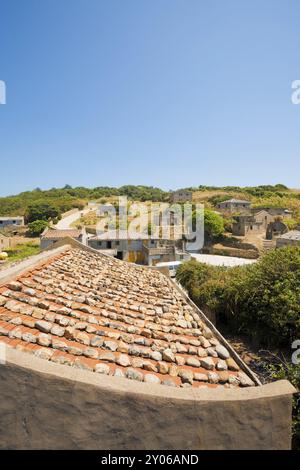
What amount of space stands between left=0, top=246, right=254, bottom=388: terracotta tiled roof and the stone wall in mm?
426

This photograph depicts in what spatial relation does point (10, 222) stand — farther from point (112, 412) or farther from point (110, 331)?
point (112, 412)

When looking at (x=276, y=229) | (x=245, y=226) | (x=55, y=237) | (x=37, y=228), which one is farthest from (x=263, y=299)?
(x=37, y=228)

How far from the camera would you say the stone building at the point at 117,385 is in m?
2.38

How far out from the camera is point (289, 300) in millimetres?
9789

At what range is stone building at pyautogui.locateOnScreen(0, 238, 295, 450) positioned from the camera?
2.38 metres

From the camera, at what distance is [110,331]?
12.7ft

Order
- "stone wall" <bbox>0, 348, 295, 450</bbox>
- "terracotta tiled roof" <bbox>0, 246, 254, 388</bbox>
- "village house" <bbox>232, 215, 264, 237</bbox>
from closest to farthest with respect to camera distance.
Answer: "stone wall" <bbox>0, 348, 295, 450</bbox> → "terracotta tiled roof" <bbox>0, 246, 254, 388</bbox> → "village house" <bbox>232, 215, 264, 237</bbox>

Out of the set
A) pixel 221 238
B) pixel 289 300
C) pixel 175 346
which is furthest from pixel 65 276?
pixel 221 238

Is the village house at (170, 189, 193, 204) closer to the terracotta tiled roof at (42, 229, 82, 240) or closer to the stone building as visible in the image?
the terracotta tiled roof at (42, 229, 82, 240)

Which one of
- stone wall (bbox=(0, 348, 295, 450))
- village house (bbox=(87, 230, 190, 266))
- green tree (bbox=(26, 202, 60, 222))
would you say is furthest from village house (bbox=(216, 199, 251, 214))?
stone wall (bbox=(0, 348, 295, 450))

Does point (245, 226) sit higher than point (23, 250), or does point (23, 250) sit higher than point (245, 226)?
point (245, 226)

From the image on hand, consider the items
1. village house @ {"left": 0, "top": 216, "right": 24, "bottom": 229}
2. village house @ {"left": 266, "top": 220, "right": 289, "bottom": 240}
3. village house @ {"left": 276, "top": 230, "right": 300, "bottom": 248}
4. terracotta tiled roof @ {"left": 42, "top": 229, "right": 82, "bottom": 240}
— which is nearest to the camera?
terracotta tiled roof @ {"left": 42, "top": 229, "right": 82, "bottom": 240}

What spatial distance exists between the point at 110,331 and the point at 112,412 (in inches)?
59.2

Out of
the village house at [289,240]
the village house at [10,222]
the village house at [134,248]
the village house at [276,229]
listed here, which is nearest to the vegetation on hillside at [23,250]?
the village house at [134,248]
